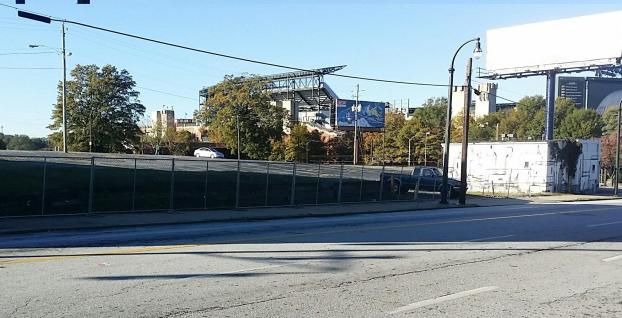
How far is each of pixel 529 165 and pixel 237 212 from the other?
31638 millimetres

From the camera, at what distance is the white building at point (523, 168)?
44906mm

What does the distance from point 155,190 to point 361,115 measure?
2687 inches

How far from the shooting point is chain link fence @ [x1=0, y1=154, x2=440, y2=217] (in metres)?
18.8

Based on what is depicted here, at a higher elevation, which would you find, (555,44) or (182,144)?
(555,44)

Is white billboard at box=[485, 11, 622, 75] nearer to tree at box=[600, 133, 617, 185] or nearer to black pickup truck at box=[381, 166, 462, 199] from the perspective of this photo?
tree at box=[600, 133, 617, 185]

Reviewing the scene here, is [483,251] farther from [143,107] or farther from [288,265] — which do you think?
[143,107]

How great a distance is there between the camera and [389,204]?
27.7 m

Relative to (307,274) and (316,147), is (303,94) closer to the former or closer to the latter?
(316,147)

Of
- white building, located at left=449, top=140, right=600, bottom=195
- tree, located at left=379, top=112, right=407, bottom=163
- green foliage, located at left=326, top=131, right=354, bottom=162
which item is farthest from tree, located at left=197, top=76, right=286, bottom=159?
white building, located at left=449, top=140, right=600, bottom=195

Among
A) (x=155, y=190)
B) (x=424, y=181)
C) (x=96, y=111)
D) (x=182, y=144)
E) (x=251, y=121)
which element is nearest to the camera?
(x=155, y=190)

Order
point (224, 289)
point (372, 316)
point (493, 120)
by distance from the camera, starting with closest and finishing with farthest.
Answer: point (372, 316)
point (224, 289)
point (493, 120)

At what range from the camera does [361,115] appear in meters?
90.6

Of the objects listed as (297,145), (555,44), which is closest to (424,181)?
(555,44)

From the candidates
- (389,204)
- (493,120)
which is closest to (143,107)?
(389,204)
